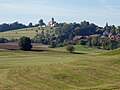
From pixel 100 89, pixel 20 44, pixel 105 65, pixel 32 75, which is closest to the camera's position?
pixel 100 89

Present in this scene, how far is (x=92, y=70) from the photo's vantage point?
37.0 meters

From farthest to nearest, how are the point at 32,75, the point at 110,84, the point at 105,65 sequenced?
1. the point at 105,65
2. the point at 32,75
3. the point at 110,84

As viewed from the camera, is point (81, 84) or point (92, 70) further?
point (92, 70)

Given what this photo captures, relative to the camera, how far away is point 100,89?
2758 cm

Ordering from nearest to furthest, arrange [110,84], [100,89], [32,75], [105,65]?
[100,89]
[110,84]
[32,75]
[105,65]

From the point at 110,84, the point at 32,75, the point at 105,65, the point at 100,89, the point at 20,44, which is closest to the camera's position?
the point at 100,89

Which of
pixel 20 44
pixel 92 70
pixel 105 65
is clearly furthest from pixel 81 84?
pixel 20 44

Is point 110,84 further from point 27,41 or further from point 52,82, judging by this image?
point 27,41

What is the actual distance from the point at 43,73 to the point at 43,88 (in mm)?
7662

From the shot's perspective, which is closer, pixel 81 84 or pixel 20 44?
pixel 81 84

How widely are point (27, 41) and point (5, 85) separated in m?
76.1

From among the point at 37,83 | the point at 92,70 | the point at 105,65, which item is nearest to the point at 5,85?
the point at 37,83

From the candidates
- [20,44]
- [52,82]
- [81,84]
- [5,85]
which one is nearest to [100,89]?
[81,84]

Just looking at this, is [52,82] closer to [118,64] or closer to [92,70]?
[92,70]
